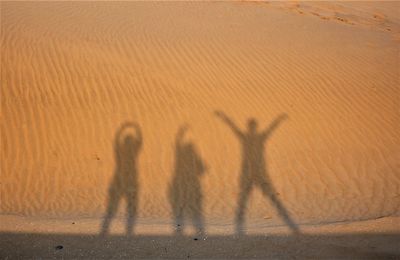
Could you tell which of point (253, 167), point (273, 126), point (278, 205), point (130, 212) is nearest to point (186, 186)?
point (130, 212)

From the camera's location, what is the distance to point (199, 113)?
8.60 m

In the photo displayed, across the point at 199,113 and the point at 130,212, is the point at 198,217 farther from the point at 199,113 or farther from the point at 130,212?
the point at 199,113

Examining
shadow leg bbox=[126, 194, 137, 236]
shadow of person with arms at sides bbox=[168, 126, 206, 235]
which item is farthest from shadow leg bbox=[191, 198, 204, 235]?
shadow leg bbox=[126, 194, 137, 236]

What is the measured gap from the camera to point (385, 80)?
995 centimetres

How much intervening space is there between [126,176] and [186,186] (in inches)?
40.2

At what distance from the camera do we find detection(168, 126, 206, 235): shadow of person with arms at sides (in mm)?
6266

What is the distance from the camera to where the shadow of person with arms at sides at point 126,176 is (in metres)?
6.32

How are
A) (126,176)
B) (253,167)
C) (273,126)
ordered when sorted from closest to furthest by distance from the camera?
(126,176)
(253,167)
(273,126)

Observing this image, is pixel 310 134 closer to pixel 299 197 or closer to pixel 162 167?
pixel 299 197

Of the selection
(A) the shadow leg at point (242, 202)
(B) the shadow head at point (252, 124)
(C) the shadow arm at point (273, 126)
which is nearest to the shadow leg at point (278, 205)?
(A) the shadow leg at point (242, 202)

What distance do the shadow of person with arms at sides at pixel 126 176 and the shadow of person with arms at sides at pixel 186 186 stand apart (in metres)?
0.60

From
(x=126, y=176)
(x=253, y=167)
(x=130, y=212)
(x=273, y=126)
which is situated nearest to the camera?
(x=130, y=212)

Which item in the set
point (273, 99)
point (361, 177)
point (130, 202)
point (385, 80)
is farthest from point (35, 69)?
point (385, 80)

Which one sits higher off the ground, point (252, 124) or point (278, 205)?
point (252, 124)
